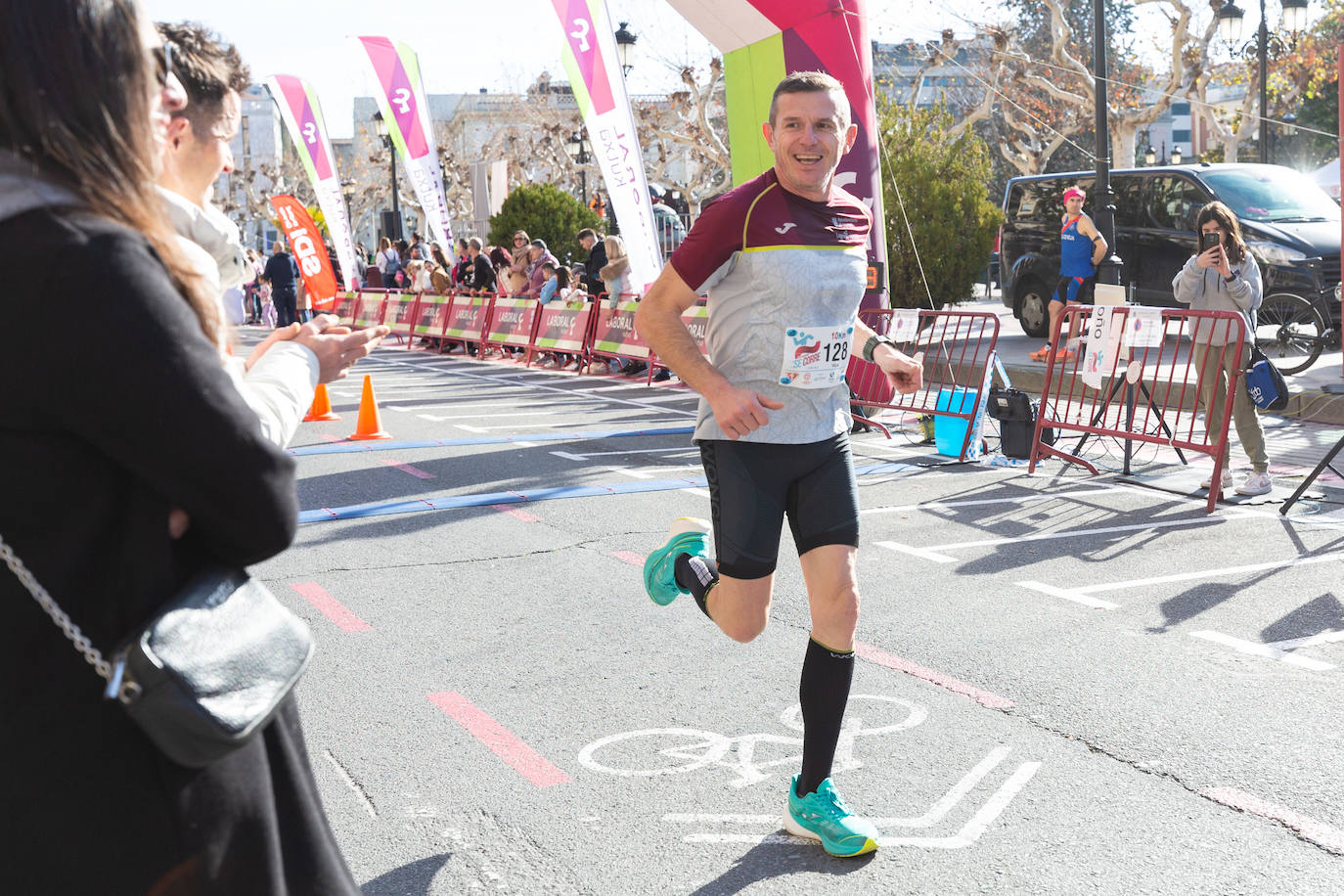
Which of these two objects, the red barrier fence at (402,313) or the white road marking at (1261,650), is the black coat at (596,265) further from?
the white road marking at (1261,650)

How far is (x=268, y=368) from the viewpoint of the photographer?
74.2 inches

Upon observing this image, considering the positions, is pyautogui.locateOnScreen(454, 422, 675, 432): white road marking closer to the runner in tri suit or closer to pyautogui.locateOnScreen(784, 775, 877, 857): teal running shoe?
the runner in tri suit

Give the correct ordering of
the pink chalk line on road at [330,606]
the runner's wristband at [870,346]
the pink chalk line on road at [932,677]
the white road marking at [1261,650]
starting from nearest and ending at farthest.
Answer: the runner's wristband at [870,346]
the pink chalk line on road at [932,677]
the white road marking at [1261,650]
the pink chalk line on road at [330,606]

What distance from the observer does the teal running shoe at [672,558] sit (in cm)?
439

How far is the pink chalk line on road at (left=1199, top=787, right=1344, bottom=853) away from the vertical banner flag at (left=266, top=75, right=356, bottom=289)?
2491cm

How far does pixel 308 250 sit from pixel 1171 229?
1123cm

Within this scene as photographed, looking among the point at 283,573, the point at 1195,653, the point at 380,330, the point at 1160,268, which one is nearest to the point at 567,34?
the point at 1160,268

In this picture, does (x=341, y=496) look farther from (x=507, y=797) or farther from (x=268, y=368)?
(x=268, y=368)

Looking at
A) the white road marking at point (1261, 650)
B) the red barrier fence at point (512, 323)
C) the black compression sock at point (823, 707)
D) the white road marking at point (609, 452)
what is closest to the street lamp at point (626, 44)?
the red barrier fence at point (512, 323)

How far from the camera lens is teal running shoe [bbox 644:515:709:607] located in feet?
14.4

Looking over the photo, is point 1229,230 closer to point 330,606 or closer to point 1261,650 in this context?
point 1261,650

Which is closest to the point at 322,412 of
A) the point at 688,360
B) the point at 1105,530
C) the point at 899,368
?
the point at 1105,530

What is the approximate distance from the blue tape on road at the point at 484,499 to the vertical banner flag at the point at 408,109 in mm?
17977

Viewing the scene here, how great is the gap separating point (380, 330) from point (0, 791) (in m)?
1.00
